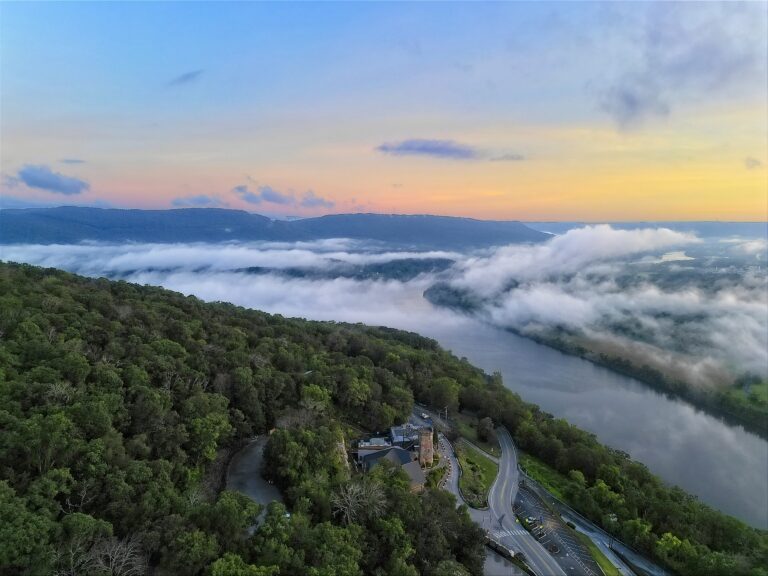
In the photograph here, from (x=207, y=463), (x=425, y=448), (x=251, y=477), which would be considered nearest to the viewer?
(x=251, y=477)

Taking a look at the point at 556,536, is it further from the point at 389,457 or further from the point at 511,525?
the point at 389,457

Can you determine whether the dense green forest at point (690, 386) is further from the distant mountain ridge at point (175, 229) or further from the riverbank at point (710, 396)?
the distant mountain ridge at point (175, 229)

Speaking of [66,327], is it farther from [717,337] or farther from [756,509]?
[717,337]

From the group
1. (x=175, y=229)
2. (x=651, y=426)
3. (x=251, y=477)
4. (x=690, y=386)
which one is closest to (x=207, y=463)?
(x=251, y=477)

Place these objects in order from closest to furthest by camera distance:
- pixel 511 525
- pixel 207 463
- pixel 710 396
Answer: pixel 207 463 < pixel 511 525 < pixel 710 396

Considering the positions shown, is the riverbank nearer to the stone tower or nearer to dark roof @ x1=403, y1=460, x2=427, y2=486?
the stone tower

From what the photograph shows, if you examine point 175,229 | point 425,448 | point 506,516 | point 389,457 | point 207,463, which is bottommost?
point 506,516

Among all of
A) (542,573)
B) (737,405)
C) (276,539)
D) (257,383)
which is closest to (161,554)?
(276,539)

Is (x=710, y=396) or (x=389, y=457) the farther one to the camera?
(x=710, y=396)

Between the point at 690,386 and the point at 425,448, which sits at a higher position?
the point at 425,448
